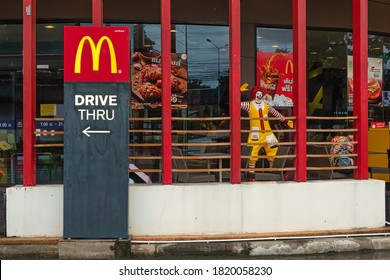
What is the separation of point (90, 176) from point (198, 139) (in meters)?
4.39

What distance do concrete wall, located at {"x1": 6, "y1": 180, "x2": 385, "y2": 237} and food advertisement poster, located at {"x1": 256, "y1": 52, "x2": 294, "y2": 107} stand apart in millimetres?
4248

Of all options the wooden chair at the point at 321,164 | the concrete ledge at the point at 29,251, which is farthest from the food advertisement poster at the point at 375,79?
the concrete ledge at the point at 29,251

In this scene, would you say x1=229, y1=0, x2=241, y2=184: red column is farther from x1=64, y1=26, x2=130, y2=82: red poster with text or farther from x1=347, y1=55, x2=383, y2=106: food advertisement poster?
x1=347, y1=55, x2=383, y2=106: food advertisement poster

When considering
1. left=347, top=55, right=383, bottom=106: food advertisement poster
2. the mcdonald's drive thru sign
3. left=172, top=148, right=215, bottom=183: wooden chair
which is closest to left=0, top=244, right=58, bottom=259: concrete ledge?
the mcdonald's drive thru sign

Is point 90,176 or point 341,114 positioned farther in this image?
point 341,114

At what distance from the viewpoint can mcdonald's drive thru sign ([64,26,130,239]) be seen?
6832mm

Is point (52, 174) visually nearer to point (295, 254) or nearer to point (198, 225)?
point (198, 225)

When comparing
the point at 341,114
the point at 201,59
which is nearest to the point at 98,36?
the point at 201,59

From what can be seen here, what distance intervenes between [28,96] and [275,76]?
6.01m

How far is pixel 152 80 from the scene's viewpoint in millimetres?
11180

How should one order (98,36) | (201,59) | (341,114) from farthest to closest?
1. (341,114)
2. (201,59)
3. (98,36)

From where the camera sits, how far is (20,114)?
1116 cm

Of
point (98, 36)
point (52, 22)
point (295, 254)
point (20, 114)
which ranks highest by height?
point (52, 22)

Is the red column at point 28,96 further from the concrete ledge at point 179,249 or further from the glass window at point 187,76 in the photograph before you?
the glass window at point 187,76
